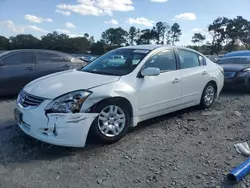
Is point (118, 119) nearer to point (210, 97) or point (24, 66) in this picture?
point (210, 97)

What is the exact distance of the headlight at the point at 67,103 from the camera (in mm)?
3184

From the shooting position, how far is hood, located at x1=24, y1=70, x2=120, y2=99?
11.0 feet

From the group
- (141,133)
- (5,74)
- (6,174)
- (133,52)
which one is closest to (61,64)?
(5,74)

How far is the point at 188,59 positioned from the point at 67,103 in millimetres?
2910

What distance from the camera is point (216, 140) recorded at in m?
3.85

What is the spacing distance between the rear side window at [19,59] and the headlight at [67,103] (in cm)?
419

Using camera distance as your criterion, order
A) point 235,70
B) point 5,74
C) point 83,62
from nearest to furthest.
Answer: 1. point 5,74
2. point 235,70
3. point 83,62

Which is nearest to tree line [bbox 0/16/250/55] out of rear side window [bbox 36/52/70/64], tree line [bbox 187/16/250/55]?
tree line [bbox 187/16/250/55]

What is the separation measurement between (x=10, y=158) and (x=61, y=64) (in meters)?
4.78

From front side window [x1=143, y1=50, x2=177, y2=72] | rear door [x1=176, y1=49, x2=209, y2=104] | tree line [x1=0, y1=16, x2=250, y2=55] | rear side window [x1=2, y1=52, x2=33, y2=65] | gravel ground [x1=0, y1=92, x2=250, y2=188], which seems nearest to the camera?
gravel ground [x1=0, y1=92, x2=250, y2=188]

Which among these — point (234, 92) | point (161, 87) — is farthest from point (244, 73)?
point (161, 87)

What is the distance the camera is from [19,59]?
684 cm

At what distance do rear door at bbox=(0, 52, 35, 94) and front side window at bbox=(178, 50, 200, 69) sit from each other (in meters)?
4.21

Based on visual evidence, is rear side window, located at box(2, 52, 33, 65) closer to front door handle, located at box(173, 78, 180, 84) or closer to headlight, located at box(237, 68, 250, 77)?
front door handle, located at box(173, 78, 180, 84)
